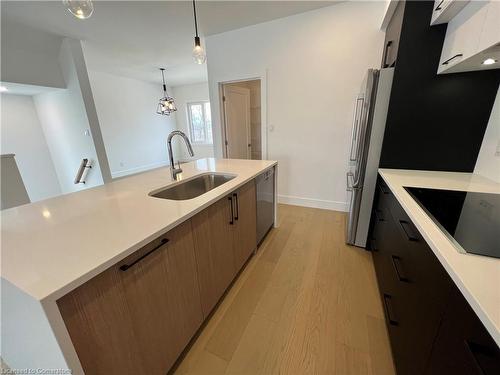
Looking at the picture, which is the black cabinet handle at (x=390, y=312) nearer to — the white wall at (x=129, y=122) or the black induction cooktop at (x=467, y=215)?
the black induction cooktop at (x=467, y=215)

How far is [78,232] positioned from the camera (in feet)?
2.82

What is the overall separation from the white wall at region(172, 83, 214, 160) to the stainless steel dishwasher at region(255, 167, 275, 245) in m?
5.46

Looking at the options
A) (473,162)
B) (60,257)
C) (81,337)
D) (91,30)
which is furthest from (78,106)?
(473,162)

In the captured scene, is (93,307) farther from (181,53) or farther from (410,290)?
(181,53)

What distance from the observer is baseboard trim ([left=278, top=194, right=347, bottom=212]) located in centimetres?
305

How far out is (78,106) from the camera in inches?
130

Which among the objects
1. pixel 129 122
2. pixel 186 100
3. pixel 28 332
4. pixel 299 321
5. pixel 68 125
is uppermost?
pixel 186 100

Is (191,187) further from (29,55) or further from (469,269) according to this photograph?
(29,55)

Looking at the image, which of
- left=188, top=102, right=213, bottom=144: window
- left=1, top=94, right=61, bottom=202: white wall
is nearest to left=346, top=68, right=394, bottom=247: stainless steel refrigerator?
left=1, top=94, right=61, bottom=202: white wall

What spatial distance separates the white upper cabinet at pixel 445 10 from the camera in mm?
1207

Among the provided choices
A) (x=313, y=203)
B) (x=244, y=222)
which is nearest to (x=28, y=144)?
(x=244, y=222)

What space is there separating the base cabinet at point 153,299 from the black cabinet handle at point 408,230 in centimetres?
106

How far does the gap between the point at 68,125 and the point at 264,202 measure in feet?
12.9

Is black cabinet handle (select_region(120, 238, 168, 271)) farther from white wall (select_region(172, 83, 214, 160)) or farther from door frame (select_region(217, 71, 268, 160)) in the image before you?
white wall (select_region(172, 83, 214, 160))
